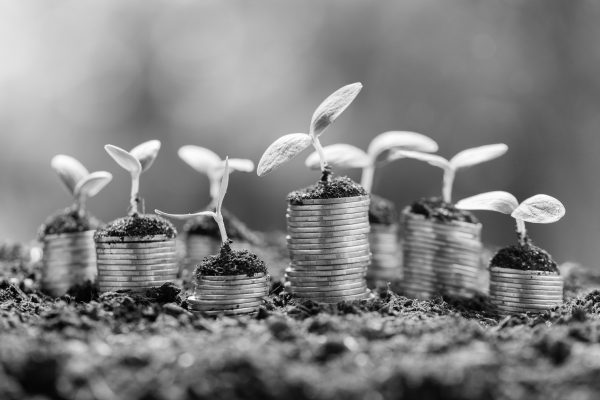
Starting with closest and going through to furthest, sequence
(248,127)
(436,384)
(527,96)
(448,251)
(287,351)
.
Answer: (436,384)
(287,351)
(448,251)
(527,96)
(248,127)

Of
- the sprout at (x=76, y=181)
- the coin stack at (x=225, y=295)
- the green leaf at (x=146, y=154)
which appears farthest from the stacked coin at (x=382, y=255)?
the sprout at (x=76, y=181)

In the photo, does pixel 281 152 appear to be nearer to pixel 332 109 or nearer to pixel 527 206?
pixel 332 109

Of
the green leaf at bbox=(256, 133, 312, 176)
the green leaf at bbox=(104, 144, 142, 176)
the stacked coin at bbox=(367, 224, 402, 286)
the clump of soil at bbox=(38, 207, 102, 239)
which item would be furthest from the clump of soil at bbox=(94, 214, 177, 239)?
the stacked coin at bbox=(367, 224, 402, 286)

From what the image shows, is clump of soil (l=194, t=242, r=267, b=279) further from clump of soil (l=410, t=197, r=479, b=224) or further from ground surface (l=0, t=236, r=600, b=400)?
clump of soil (l=410, t=197, r=479, b=224)

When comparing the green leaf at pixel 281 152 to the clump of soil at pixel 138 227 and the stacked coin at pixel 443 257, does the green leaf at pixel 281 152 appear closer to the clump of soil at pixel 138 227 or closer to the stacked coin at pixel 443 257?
the clump of soil at pixel 138 227

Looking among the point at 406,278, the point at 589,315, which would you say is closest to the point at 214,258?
the point at 406,278

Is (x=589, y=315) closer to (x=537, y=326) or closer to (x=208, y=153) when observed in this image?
(x=537, y=326)

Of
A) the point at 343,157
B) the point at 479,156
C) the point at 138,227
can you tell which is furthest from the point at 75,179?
the point at 479,156

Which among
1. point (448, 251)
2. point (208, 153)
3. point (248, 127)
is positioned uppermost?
point (248, 127)
